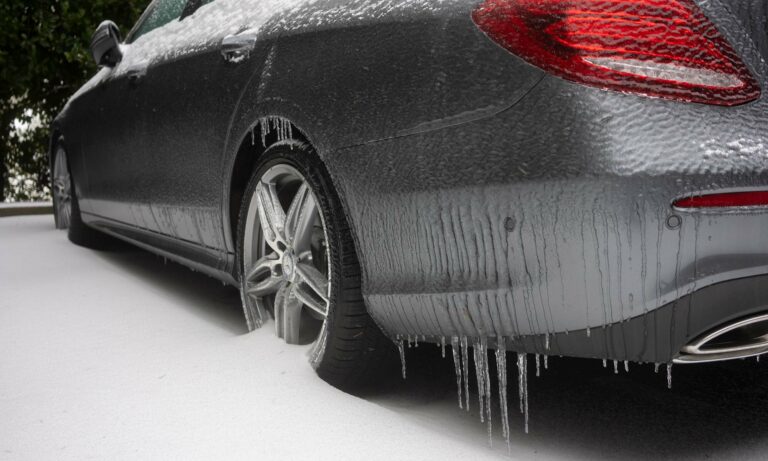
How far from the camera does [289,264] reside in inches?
99.6

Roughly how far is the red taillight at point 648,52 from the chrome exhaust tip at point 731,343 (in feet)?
1.50

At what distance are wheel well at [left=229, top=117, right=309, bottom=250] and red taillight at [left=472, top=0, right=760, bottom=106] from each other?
37.4 inches

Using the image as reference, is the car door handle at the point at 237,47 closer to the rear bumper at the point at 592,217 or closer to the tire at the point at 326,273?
the tire at the point at 326,273

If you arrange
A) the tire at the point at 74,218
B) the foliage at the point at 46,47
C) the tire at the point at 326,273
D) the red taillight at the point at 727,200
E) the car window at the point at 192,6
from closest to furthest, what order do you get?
the red taillight at the point at 727,200 < the tire at the point at 326,273 < the car window at the point at 192,6 < the tire at the point at 74,218 < the foliage at the point at 46,47

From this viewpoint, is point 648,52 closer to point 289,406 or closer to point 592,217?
point 592,217

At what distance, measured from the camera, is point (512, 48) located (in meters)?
1.67

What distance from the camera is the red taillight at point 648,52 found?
5.17 ft

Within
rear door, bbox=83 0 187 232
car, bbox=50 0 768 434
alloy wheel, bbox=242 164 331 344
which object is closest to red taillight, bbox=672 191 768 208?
car, bbox=50 0 768 434

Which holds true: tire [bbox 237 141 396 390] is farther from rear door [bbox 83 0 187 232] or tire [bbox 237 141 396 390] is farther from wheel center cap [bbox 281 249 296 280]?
rear door [bbox 83 0 187 232]

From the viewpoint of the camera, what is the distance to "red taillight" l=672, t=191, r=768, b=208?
1523 mm

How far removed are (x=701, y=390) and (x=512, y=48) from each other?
1.34 metres

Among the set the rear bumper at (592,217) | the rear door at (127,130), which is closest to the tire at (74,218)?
the rear door at (127,130)

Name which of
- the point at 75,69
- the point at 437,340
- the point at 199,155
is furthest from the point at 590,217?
the point at 75,69

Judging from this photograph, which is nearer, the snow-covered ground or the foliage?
the snow-covered ground
